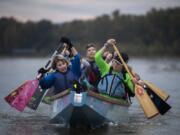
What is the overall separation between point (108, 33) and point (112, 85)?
60.8 metres

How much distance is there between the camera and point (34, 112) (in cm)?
1738

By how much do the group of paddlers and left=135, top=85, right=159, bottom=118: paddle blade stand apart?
190 millimetres

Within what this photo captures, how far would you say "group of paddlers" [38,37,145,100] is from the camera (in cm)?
1426

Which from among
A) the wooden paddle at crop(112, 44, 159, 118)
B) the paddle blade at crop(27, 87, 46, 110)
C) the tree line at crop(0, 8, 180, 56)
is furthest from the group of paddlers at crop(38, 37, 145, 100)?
the tree line at crop(0, 8, 180, 56)

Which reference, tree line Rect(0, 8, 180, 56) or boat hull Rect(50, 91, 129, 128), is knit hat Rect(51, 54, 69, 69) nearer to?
boat hull Rect(50, 91, 129, 128)

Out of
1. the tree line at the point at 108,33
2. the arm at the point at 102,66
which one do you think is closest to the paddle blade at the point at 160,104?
the arm at the point at 102,66

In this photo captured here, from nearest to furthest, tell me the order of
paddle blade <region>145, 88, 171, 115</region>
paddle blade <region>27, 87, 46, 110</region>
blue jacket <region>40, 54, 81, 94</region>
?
1. blue jacket <region>40, 54, 81, 94</region>
2. paddle blade <region>145, 88, 171, 115</region>
3. paddle blade <region>27, 87, 46, 110</region>

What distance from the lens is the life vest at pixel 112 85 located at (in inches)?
579

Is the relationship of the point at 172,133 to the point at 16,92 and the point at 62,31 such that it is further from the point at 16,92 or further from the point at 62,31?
the point at 62,31

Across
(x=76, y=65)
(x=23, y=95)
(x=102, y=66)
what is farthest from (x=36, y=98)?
(x=102, y=66)

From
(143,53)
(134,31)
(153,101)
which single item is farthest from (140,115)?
(134,31)

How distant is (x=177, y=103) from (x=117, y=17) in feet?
194

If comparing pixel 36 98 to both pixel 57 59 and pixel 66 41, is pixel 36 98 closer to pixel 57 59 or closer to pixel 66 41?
pixel 66 41

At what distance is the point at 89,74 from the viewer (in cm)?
1577
